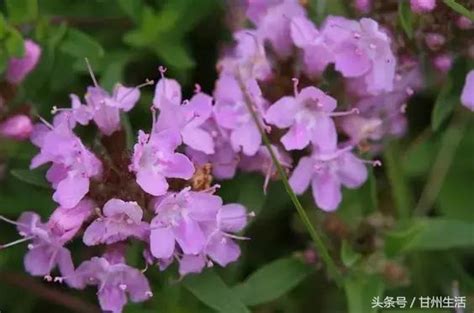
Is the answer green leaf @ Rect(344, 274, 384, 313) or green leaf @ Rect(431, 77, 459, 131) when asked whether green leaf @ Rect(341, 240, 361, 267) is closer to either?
green leaf @ Rect(344, 274, 384, 313)

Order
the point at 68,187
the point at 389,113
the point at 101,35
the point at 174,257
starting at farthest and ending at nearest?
the point at 101,35 → the point at 389,113 → the point at 174,257 → the point at 68,187

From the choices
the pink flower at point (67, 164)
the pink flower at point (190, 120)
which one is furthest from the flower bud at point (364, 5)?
the pink flower at point (67, 164)

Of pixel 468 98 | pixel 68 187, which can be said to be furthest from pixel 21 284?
pixel 468 98

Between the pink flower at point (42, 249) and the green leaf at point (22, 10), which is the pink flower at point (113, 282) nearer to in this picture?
the pink flower at point (42, 249)

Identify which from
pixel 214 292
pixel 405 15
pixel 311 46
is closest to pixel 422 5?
pixel 405 15

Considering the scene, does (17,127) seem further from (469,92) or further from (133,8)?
(469,92)

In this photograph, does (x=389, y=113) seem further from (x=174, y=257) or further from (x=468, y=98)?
(x=174, y=257)
